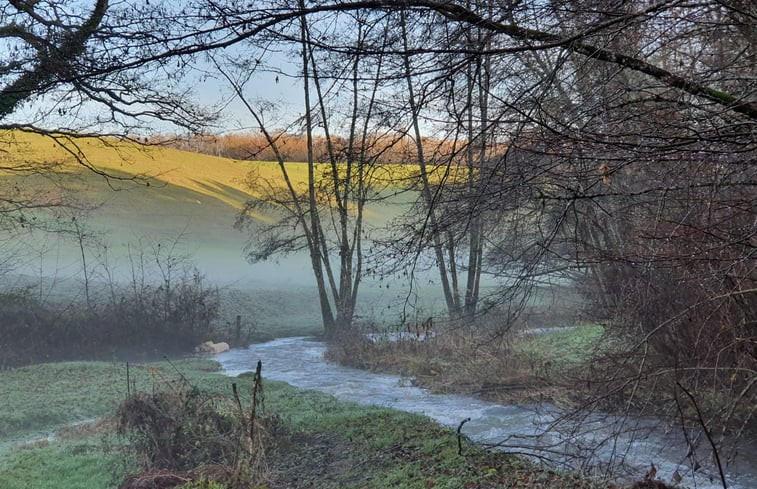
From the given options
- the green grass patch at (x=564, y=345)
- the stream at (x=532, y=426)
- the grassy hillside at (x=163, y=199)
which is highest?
the grassy hillside at (x=163, y=199)

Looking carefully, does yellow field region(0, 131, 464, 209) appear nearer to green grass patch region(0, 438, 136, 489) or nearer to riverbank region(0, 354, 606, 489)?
riverbank region(0, 354, 606, 489)

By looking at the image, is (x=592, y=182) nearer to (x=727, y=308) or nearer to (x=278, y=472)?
(x=727, y=308)

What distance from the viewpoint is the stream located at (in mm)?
5375

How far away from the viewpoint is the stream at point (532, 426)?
538 centimetres

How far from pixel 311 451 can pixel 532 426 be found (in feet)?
10.6

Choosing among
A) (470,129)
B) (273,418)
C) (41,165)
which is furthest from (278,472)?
(41,165)

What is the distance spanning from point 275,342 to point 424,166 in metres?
16.3

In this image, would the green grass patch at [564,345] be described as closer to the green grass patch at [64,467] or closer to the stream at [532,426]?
the stream at [532,426]

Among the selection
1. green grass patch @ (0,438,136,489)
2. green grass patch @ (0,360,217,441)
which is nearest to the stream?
green grass patch @ (0,360,217,441)

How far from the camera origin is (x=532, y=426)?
8.19m

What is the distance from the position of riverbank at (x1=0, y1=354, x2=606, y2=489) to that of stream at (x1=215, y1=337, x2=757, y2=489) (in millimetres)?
353

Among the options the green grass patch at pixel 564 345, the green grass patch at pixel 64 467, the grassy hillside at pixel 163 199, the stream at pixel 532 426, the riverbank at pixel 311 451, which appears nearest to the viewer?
the riverbank at pixel 311 451

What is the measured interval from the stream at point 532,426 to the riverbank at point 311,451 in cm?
35

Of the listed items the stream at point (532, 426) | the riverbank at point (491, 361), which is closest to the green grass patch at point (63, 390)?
the stream at point (532, 426)
